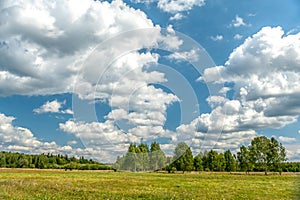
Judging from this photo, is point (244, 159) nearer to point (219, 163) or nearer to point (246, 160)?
point (246, 160)

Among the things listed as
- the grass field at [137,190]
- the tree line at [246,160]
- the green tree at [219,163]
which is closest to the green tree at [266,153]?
the tree line at [246,160]

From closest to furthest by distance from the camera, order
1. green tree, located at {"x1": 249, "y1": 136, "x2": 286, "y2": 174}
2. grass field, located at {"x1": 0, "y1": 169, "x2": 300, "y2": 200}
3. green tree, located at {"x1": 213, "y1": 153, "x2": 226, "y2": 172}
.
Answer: grass field, located at {"x1": 0, "y1": 169, "x2": 300, "y2": 200} < green tree, located at {"x1": 249, "y1": 136, "x2": 286, "y2": 174} < green tree, located at {"x1": 213, "y1": 153, "x2": 226, "y2": 172}

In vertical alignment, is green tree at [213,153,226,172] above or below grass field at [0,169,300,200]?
above

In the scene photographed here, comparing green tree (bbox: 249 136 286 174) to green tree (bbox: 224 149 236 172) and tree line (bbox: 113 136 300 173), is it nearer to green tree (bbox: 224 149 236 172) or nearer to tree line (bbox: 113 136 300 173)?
tree line (bbox: 113 136 300 173)

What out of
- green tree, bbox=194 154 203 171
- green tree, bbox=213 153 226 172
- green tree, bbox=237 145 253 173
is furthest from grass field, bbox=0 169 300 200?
green tree, bbox=213 153 226 172

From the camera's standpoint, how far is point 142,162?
53719 millimetres

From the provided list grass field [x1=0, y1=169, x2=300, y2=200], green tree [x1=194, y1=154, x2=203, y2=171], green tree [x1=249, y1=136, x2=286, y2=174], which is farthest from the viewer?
green tree [x1=194, y1=154, x2=203, y2=171]

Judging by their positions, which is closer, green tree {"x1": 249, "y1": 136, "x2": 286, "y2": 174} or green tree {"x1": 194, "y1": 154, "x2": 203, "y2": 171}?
green tree {"x1": 249, "y1": 136, "x2": 286, "y2": 174}

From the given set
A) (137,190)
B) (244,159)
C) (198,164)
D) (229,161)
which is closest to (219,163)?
(229,161)

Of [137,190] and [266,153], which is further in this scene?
Answer: [266,153]

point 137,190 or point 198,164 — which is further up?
point 198,164

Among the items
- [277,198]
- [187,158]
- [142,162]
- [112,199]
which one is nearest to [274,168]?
[187,158]

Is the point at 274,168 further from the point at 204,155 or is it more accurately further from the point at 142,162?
the point at 142,162

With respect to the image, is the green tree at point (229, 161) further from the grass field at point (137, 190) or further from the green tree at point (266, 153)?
the grass field at point (137, 190)
